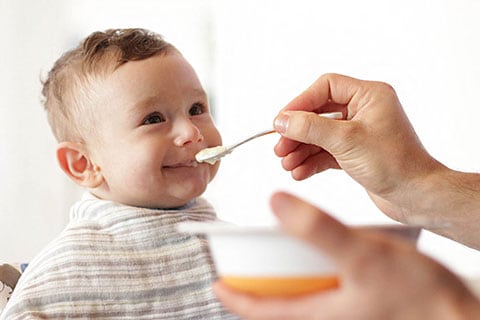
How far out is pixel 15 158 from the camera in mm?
3051

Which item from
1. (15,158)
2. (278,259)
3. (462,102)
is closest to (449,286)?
(278,259)

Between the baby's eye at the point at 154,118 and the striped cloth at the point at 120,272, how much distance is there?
16 cm

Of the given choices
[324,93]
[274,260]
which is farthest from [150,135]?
[274,260]

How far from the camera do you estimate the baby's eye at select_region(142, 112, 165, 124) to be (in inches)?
55.1

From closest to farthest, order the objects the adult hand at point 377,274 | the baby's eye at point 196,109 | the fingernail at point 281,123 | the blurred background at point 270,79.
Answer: the adult hand at point 377,274 < the fingernail at point 281,123 < the baby's eye at point 196,109 < the blurred background at point 270,79

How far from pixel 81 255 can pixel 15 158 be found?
1.86 metres

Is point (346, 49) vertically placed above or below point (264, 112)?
above

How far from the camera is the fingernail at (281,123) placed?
4.43 ft

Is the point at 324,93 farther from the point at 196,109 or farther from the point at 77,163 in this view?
the point at 77,163

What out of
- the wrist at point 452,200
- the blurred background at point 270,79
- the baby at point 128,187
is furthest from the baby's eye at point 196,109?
the blurred background at point 270,79

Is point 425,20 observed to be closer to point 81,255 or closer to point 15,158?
point 15,158

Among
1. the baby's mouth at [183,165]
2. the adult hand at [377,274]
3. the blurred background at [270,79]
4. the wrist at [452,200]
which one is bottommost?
the blurred background at [270,79]

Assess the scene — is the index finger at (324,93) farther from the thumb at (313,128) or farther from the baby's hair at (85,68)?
the baby's hair at (85,68)

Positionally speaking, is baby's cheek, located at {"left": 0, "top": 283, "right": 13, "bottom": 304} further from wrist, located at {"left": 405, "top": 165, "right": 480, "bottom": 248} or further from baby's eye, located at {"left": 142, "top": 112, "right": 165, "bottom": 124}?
wrist, located at {"left": 405, "top": 165, "right": 480, "bottom": 248}
